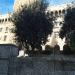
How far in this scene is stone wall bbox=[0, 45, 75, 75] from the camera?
13742mm

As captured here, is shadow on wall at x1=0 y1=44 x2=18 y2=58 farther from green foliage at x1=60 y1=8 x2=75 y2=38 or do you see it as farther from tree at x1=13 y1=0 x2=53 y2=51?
green foliage at x1=60 y1=8 x2=75 y2=38

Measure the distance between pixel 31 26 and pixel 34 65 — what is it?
1136 centimetres

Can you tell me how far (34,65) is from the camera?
1430cm

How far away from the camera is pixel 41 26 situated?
25.5m

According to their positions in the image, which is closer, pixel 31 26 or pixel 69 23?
pixel 31 26

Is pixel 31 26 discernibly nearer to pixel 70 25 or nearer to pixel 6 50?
pixel 70 25

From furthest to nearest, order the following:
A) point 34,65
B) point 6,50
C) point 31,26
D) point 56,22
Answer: point 56,22
point 31,26
point 34,65
point 6,50

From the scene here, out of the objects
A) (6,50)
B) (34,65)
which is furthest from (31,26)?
(6,50)

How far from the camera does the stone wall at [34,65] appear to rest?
45.1ft

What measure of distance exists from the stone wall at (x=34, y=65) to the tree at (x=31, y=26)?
10.7 meters

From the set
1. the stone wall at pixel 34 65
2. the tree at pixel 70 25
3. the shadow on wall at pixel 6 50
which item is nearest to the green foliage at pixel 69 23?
the tree at pixel 70 25

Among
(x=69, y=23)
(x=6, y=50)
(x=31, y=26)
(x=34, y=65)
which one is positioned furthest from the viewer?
(x=69, y=23)

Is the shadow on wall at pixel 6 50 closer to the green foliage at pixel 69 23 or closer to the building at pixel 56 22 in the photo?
the green foliage at pixel 69 23

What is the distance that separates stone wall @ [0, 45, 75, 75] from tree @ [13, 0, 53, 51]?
10.7 m
